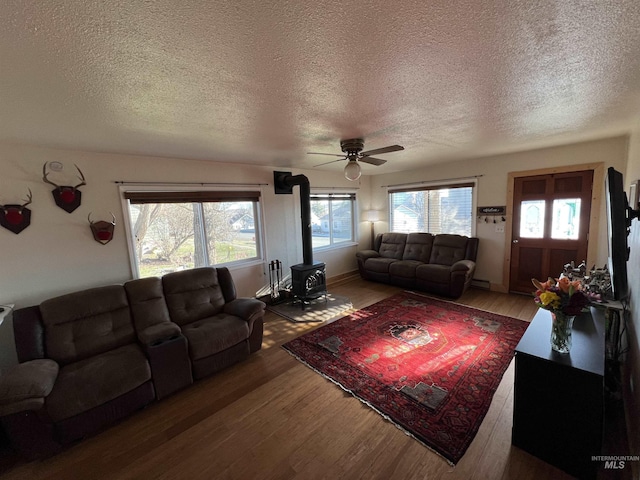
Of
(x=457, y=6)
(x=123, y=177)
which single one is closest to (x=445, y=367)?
(x=457, y=6)

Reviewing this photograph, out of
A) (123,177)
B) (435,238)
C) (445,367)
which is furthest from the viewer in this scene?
(435,238)

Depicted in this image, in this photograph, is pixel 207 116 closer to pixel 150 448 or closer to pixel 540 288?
pixel 150 448

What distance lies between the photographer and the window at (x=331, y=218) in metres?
5.29

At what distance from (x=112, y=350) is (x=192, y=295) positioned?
33.4 inches

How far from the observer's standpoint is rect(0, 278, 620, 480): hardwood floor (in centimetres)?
160

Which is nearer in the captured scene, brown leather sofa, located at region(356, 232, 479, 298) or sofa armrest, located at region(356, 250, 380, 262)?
brown leather sofa, located at region(356, 232, 479, 298)

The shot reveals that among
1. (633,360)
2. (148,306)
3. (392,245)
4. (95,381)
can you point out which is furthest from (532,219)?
(95,381)

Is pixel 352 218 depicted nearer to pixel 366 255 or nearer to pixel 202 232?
pixel 366 255

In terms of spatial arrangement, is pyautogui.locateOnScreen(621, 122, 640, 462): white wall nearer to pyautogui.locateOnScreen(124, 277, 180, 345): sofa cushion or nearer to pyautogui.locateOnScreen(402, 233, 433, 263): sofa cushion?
pyautogui.locateOnScreen(402, 233, 433, 263): sofa cushion

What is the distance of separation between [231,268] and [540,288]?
3.69 metres

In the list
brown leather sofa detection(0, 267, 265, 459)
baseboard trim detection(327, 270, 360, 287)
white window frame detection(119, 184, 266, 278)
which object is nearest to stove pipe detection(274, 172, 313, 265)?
white window frame detection(119, 184, 266, 278)

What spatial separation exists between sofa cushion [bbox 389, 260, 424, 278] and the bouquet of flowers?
→ 3.08 m

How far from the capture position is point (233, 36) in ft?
3.51

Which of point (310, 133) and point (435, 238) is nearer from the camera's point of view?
point (310, 133)
